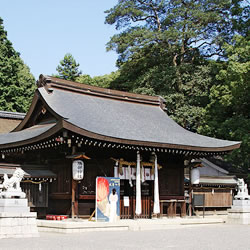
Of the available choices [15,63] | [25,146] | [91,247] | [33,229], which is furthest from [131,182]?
[15,63]

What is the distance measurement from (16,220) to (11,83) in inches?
983

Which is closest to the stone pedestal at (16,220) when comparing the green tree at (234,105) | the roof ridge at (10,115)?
the roof ridge at (10,115)

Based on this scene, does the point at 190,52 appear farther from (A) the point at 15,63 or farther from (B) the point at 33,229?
(B) the point at 33,229

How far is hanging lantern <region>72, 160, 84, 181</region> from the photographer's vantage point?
16.7 metres

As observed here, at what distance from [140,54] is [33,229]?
82.0 ft

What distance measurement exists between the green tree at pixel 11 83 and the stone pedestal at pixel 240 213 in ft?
72.0

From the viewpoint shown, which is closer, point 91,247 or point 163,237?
point 91,247

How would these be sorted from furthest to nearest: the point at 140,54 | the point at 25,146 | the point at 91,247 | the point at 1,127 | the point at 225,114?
the point at 140,54 → the point at 225,114 → the point at 1,127 → the point at 25,146 → the point at 91,247

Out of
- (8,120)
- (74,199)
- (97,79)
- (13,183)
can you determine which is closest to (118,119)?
(74,199)

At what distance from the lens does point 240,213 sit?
18.9m

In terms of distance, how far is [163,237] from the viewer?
523 inches

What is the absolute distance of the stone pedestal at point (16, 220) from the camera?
12.4 meters

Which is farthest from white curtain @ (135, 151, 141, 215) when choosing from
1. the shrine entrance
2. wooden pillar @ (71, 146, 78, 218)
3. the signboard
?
wooden pillar @ (71, 146, 78, 218)

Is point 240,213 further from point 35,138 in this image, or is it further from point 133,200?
point 35,138
